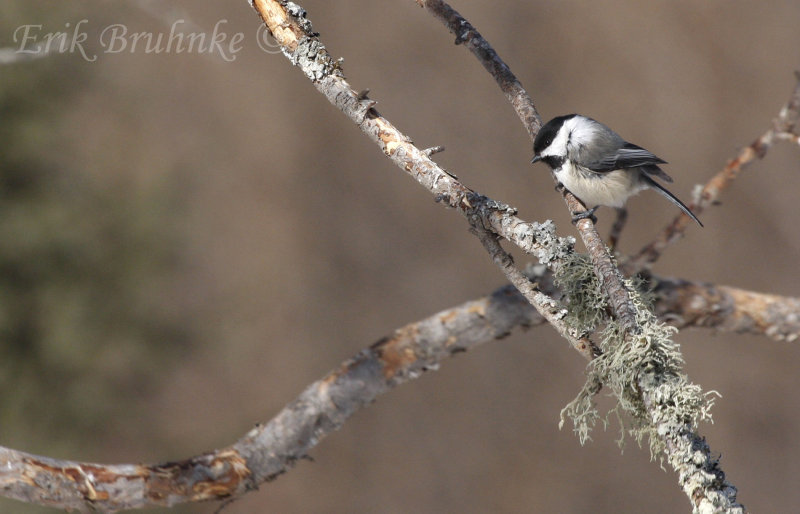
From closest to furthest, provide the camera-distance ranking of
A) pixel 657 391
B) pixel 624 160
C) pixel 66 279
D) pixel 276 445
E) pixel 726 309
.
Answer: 1. pixel 657 391
2. pixel 276 445
3. pixel 624 160
4. pixel 726 309
5. pixel 66 279

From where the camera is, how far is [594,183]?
139 cm

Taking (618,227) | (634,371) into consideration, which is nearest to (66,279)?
(618,227)

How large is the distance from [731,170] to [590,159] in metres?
0.46

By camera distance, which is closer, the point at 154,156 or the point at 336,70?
the point at 336,70

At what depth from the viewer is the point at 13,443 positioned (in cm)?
228

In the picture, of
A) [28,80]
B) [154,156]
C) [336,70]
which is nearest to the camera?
[336,70]

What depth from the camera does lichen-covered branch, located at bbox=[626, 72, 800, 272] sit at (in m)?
1.57

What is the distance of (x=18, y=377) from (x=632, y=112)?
3.06 metres

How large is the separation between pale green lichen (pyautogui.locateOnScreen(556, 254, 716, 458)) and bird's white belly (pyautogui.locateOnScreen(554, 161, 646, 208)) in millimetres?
402

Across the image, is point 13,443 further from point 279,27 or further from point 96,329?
point 279,27

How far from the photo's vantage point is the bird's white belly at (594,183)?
138 centimetres

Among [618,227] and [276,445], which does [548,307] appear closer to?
[276,445]

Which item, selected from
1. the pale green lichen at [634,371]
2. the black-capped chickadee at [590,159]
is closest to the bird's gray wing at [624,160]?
the black-capped chickadee at [590,159]

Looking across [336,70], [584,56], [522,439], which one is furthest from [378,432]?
[336,70]
